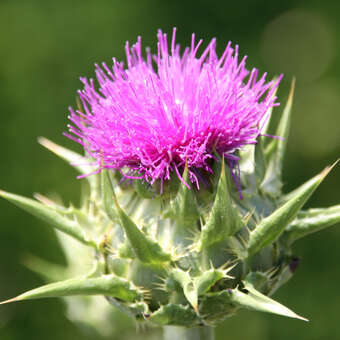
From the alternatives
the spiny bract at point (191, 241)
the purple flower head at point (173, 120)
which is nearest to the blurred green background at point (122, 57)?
the spiny bract at point (191, 241)

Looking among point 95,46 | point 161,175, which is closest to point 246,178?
point 161,175

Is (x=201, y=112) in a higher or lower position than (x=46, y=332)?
higher

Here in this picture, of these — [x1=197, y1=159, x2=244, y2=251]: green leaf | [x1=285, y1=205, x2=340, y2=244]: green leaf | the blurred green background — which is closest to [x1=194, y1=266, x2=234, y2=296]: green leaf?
[x1=197, y1=159, x2=244, y2=251]: green leaf

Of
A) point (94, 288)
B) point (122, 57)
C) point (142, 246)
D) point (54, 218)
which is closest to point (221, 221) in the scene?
point (142, 246)

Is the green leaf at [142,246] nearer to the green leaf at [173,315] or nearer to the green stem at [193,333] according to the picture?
the green leaf at [173,315]

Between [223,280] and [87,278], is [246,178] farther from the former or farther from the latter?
[87,278]

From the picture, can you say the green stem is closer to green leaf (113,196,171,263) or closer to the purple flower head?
green leaf (113,196,171,263)
